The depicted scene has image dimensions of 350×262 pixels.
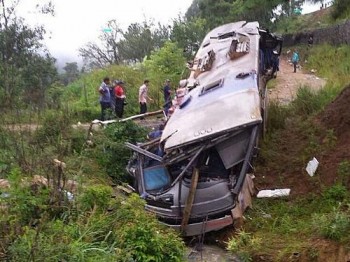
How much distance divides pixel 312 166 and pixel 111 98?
18.3 ft

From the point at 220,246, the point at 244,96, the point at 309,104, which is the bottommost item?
the point at 220,246

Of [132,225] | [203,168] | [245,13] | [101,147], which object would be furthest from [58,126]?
[245,13]

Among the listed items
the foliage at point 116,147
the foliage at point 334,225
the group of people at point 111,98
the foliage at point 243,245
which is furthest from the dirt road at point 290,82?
the foliage at point 243,245

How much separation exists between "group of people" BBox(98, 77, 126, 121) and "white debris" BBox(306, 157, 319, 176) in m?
5.04

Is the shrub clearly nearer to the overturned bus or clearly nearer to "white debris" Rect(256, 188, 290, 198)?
"white debris" Rect(256, 188, 290, 198)

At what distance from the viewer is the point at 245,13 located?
27328 millimetres

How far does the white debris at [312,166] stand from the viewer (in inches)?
342

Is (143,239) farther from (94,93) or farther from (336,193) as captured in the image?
(94,93)

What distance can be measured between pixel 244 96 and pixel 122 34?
32.6 m

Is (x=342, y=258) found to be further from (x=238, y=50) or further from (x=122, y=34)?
(x=122, y=34)

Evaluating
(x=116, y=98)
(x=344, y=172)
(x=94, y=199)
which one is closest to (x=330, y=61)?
(x=116, y=98)

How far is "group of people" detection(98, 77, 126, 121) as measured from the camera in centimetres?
1185

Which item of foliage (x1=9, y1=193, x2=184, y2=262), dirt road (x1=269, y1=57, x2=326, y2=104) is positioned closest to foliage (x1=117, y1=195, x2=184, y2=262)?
foliage (x1=9, y1=193, x2=184, y2=262)

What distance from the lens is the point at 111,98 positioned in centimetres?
1238
